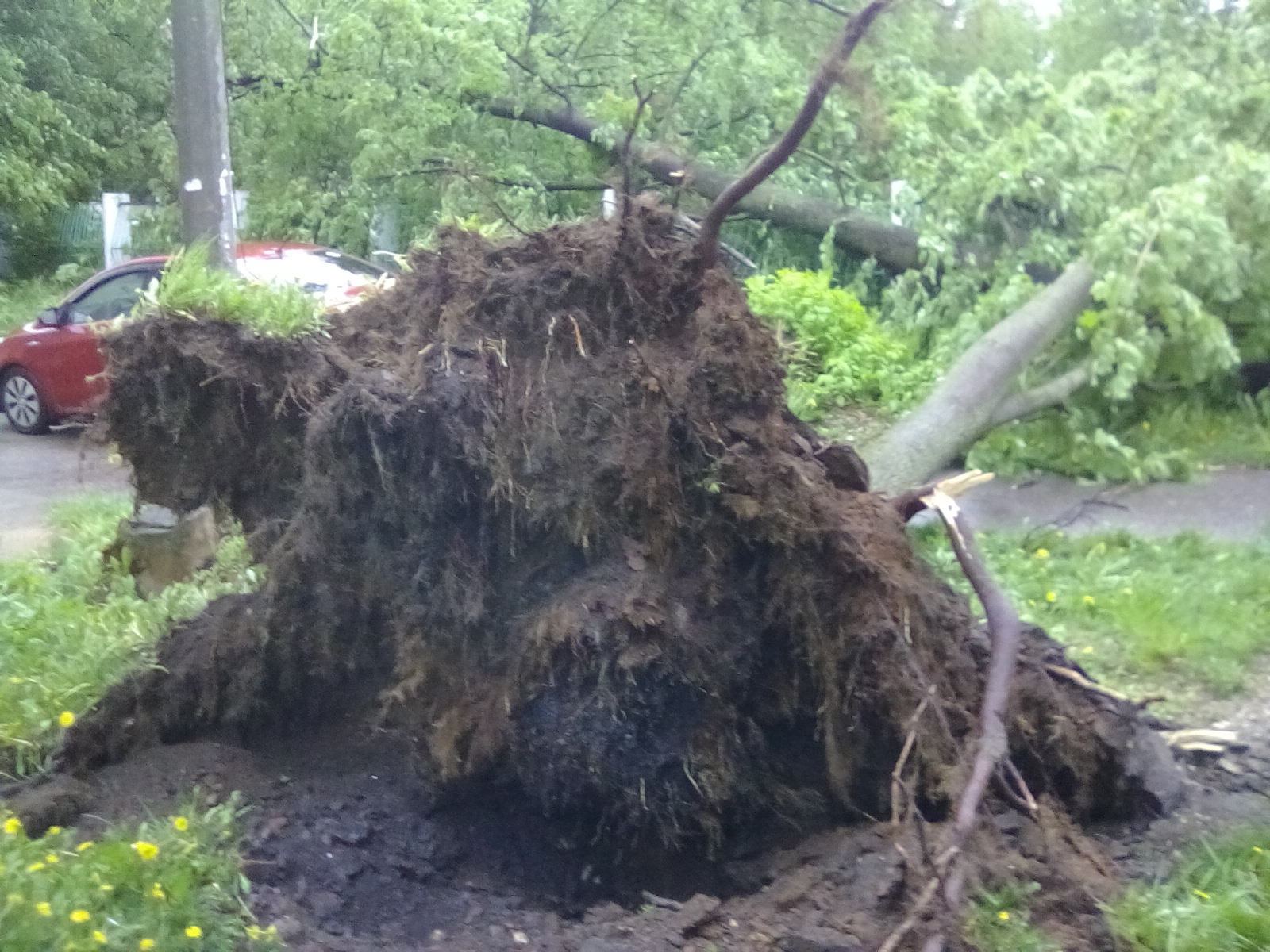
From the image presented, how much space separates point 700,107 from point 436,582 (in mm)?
8328

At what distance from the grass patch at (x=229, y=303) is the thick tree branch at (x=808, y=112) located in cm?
139

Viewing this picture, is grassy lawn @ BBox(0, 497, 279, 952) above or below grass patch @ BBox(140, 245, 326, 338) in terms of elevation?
below

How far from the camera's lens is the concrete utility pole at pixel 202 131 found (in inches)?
263

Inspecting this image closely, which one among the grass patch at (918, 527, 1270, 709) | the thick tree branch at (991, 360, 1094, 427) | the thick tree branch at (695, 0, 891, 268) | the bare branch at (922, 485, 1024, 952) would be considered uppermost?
the thick tree branch at (695, 0, 891, 268)

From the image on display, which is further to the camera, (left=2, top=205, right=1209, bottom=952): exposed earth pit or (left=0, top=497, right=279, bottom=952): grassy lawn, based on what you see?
(left=2, top=205, right=1209, bottom=952): exposed earth pit

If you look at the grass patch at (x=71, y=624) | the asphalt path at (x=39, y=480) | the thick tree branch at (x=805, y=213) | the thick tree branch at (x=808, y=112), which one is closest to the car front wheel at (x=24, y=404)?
the asphalt path at (x=39, y=480)

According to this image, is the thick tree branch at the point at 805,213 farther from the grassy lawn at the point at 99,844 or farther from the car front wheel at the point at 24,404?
the grassy lawn at the point at 99,844

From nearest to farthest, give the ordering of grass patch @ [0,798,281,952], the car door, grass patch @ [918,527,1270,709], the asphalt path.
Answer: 1. grass patch @ [0,798,281,952]
2. grass patch @ [918,527,1270,709]
3. the asphalt path
4. the car door

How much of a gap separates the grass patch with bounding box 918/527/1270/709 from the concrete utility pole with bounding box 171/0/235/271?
4127mm

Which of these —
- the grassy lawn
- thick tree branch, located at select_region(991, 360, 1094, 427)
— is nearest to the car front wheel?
the grassy lawn

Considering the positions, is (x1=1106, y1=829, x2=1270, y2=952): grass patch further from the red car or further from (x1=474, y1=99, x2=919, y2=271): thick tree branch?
the red car

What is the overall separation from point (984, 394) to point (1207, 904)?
4265 millimetres

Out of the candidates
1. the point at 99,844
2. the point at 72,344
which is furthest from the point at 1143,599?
the point at 72,344

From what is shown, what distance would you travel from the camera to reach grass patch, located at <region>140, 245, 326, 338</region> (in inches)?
155
